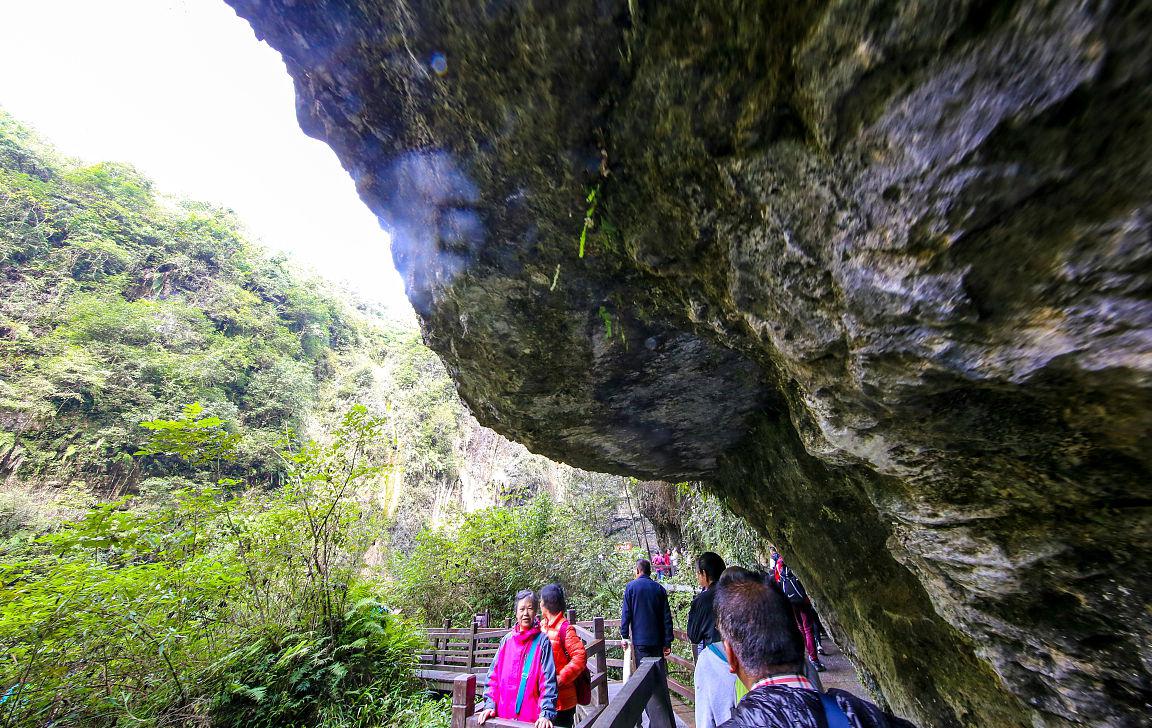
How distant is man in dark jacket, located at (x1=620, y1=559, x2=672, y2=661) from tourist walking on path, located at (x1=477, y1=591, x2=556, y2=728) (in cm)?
148

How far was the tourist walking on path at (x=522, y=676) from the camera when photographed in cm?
315

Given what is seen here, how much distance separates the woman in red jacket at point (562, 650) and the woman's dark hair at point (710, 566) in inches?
50.6

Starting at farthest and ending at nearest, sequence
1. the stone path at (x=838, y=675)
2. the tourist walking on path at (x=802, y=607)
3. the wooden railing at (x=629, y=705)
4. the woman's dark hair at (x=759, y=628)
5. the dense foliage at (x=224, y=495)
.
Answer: the tourist walking on path at (x=802, y=607), the stone path at (x=838, y=675), the dense foliage at (x=224, y=495), the wooden railing at (x=629, y=705), the woman's dark hair at (x=759, y=628)

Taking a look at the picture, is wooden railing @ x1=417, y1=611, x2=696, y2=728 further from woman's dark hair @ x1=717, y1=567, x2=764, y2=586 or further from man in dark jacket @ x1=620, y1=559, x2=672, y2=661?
woman's dark hair @ x1=717, y1=567, x2=764, y2=586

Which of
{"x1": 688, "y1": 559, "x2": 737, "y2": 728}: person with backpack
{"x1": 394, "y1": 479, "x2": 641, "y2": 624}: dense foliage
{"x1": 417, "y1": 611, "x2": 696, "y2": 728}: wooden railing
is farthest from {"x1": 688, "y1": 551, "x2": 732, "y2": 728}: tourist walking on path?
{"x1": 394, "y1": 479, "x2": 641, "y2": 624}: dense foliage

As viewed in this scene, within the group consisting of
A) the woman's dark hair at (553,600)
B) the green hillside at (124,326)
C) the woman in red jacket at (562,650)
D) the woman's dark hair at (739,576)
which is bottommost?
the woman in red jacket at (562,650)

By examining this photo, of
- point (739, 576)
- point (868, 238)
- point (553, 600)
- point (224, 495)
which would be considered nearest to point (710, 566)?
point (553, 600)

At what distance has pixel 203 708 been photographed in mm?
5000

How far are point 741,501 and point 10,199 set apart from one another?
38500 mm

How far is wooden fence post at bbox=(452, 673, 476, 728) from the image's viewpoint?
3.40 metres

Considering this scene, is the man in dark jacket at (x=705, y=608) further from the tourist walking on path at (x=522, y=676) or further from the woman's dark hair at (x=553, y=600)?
the tourist walking on path at (x=522, y=676)

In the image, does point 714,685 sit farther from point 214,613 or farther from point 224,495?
point 224,495

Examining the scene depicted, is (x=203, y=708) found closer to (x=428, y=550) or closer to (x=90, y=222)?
(x=428, y=550)

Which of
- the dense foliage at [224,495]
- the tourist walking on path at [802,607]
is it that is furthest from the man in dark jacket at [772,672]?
the tourist walking on path at [802,607]
